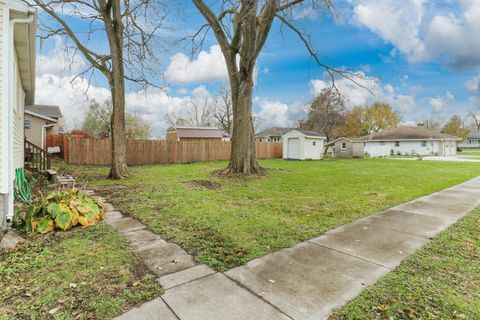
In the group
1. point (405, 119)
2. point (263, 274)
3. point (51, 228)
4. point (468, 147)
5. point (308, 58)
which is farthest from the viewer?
point (468, 147)

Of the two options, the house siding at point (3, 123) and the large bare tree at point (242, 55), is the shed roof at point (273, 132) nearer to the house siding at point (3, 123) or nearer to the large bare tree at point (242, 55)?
the large bare tree at point (242, 55)

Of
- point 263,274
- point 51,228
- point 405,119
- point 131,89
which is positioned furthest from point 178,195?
point 405,119

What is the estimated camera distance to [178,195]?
265 inches

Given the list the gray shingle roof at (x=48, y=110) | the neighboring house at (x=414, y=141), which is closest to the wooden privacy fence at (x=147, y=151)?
the gray shingle roof at (x=48, y=110)

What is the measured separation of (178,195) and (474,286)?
5810 mm

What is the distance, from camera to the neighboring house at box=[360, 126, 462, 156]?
103 feet

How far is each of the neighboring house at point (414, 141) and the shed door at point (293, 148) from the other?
40.8 ft

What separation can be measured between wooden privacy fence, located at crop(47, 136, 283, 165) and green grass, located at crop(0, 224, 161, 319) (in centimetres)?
1180

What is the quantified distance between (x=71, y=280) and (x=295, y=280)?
7.41 feet

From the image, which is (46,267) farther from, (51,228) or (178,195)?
(178,195)

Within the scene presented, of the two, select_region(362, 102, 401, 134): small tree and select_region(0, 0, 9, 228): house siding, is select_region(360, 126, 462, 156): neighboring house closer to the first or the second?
select_region(362, 102, 401, 134): small tree

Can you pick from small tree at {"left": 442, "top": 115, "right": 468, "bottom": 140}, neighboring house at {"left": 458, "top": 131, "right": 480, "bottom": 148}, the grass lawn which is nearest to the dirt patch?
the grass lawn

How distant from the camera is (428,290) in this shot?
7.91ft

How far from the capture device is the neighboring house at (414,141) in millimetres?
31406
